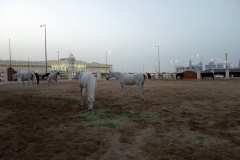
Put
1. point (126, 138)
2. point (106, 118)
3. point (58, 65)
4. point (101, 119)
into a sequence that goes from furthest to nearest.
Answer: point (58, 65) → point (106, 118) → point (101, 119) → point (126, 138)

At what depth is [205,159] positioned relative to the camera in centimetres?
407

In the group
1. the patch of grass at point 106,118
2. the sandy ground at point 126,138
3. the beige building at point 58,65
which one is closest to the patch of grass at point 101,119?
the patch of grass at point 106,118

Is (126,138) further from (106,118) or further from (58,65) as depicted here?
(58,65)

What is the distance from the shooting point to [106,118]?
7.50 meters

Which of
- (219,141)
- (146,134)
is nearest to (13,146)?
(146,134)

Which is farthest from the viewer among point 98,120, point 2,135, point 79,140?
point 98,120

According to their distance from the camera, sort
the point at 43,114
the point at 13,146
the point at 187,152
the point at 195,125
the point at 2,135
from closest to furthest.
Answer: the point at 187,152, the point at 13,146, the point at 2,135, the point at 195,125, the point at 43,114

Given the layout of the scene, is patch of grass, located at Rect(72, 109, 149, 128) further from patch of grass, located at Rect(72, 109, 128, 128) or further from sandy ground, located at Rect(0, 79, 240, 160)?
sandy ground, located at Rect(0, 79, 240, 160)

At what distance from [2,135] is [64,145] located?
86.5 inches

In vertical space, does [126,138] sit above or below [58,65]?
below

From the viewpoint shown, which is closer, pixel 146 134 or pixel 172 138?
pixel 172 138

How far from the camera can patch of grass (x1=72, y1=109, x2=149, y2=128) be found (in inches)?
262

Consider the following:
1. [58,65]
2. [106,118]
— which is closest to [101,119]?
[106,118]

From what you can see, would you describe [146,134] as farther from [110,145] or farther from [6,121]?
[6,121]
